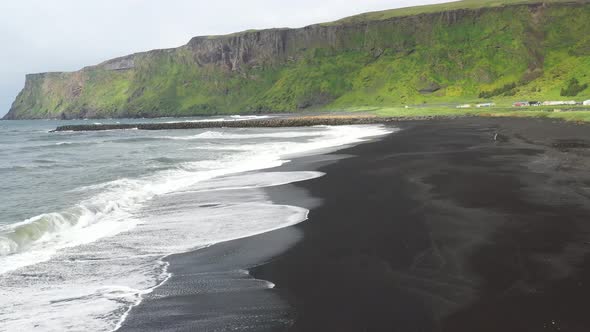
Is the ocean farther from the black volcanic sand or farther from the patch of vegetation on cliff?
the patch of vegetation on cliff

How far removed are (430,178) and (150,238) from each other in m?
14.3

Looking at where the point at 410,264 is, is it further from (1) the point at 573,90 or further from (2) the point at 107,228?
(1) the point at 573,90

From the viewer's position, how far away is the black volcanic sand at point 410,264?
8.50 m

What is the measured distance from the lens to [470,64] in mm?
186875

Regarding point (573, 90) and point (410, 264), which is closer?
point (410, 264)

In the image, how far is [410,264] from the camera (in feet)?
36.8

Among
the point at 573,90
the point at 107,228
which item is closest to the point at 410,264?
the point at 107,228

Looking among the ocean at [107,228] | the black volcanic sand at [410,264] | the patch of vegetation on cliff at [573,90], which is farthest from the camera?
the patch of vegetation on cliff at [573,90]

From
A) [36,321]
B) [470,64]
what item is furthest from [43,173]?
[470,64]

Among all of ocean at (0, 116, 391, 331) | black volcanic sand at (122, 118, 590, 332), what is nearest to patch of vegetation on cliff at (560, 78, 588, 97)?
black volcanic sand at (122, 118, 590, 332)

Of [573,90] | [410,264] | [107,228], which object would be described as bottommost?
[410,264]

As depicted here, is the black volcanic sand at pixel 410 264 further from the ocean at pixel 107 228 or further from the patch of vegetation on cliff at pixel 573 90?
the patch of vegetation on cliff at pixel 573 90

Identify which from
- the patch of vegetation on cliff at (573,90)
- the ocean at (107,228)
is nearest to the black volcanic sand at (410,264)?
the ocean at (107,228)

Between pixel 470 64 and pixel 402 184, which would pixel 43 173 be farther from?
pixel 470 64
